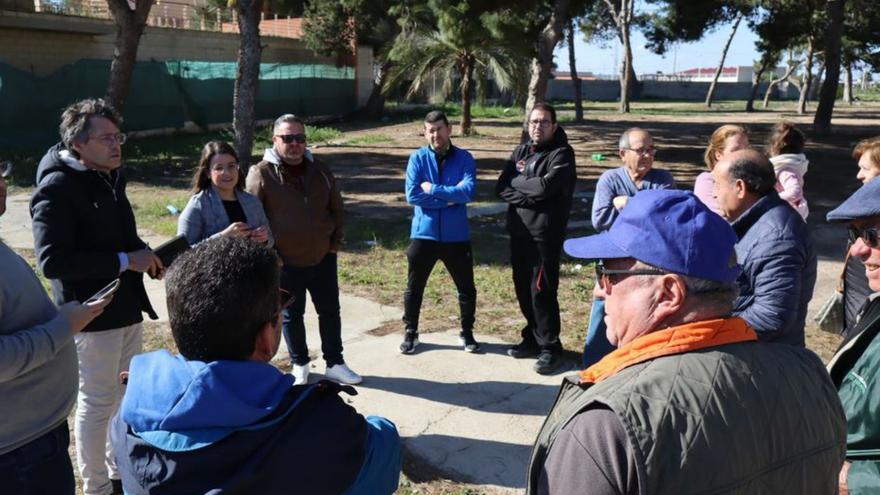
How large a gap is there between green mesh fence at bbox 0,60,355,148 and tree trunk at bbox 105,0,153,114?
3470mm

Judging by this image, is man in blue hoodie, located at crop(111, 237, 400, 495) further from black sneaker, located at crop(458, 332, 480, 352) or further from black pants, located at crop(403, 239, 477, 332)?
black sneaker, located at crop(458, 332, 480, 352)

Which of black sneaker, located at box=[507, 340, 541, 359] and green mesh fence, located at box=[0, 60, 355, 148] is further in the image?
green mesh fence, located at box=[0, 60, 355, 148]

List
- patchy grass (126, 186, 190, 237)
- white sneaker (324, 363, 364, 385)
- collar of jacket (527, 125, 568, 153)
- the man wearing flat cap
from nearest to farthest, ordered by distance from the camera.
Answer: the man wearing flat cap → white sneaker (324, 363, 364, 385) → collar of jacket (527, 125, 568, 153) → patchy grass (126, 186, 190, 237)

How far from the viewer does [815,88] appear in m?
64.8

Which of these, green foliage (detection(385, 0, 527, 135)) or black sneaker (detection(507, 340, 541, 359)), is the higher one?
green foliage (detection(385, 0, 527, 135))

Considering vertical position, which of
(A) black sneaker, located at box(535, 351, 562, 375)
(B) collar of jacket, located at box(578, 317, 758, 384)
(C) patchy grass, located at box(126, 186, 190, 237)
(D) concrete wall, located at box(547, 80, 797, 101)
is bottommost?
(A) black sneaker, located at box(535, 351, 562, 375)

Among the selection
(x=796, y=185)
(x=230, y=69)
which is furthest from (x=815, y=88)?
(x=796, y=185)

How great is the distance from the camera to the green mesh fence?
18.9 meters

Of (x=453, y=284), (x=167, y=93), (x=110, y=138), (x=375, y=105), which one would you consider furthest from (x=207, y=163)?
(x=375, y=105)

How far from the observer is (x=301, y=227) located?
4816 mm

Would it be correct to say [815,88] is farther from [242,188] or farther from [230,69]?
[242,188]

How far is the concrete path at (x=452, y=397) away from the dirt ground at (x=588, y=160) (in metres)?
2.57

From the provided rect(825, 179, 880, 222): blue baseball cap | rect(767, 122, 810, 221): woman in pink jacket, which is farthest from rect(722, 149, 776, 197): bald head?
rect(767, 122, 810, 221): woman in pink jacket

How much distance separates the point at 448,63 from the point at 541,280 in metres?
18.8
